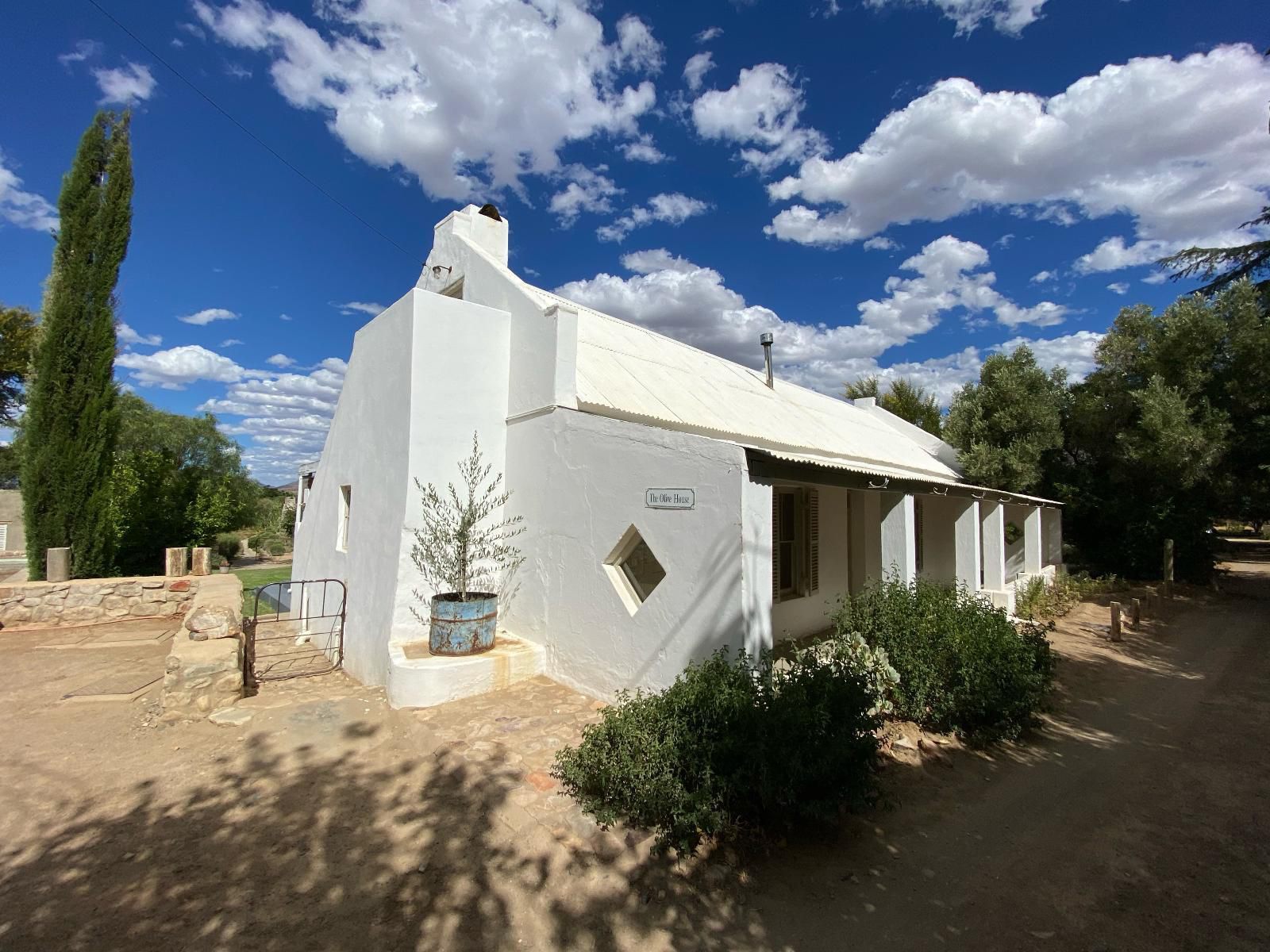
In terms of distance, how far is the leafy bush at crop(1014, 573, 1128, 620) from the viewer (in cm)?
1142

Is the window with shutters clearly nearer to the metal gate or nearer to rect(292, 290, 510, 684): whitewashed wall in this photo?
rect(292, 290, 510, 684): whitewashed wall

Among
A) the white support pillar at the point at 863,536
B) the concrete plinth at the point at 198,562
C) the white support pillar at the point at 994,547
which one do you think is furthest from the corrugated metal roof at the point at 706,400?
the concrete plinth at the point at 198,562

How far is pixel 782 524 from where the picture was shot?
29.7 feet

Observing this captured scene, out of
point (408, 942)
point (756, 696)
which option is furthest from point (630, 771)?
point (408, 942)

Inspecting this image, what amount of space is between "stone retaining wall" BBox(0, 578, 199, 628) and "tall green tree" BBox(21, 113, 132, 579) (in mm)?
1383

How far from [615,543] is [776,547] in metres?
3.62

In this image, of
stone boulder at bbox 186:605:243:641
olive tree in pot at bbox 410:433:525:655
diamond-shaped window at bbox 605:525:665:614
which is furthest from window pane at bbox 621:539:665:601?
stone boulder at bbox 186:605:243:641

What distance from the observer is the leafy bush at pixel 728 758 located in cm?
373

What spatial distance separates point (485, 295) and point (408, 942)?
25.5 ft

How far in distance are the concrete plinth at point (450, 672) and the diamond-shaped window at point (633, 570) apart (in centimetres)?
156

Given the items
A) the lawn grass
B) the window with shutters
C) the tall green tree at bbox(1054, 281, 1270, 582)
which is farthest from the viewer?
the lawn grass

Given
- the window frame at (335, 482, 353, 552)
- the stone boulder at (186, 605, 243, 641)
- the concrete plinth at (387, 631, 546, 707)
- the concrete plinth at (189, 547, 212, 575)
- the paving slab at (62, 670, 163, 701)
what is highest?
the window frame at (335, 482, 353, 552)

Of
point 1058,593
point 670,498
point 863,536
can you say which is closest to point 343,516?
point 670,498

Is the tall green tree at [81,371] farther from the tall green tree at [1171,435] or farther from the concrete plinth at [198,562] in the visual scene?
the tall green tree at [1171,435]
